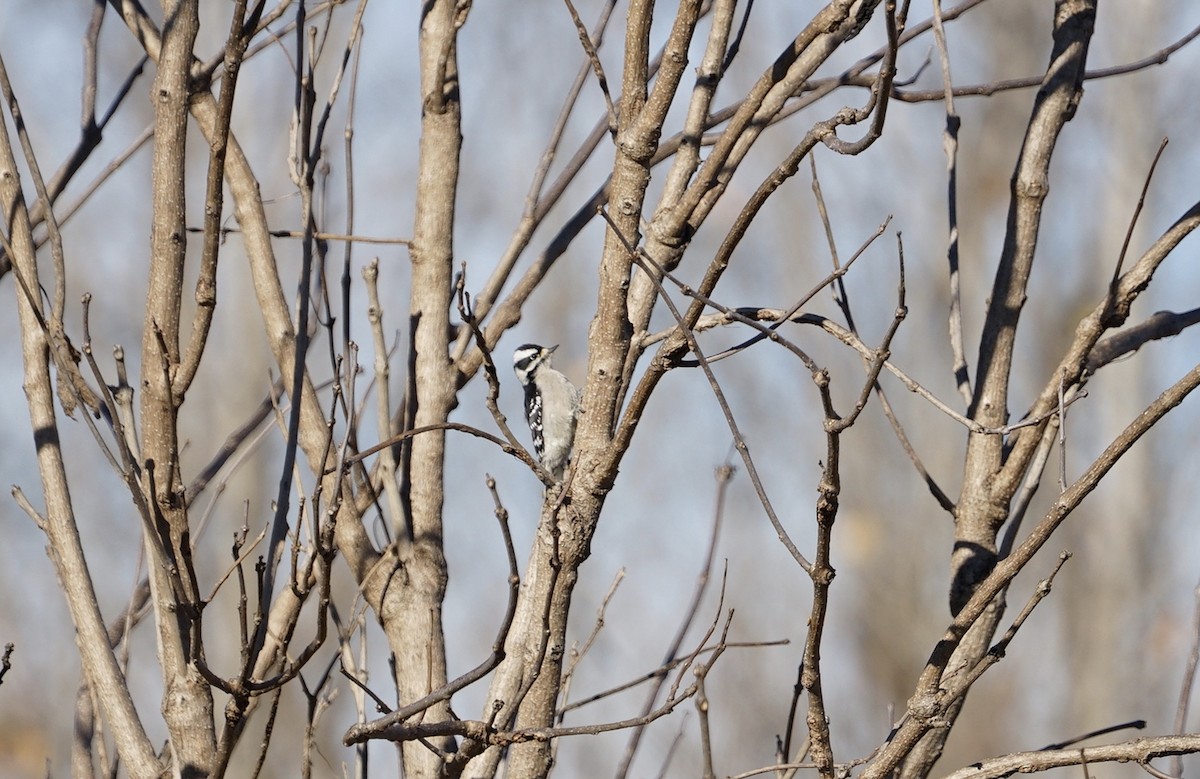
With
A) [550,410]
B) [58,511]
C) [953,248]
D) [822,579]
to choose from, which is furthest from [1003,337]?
[550,410]

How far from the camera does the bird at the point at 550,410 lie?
571 centimetres

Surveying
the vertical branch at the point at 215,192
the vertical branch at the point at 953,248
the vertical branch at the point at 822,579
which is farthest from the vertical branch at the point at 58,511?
the vertical branch at the point at 953,248


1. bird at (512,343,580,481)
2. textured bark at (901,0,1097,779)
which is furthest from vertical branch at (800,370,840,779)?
bird at (512,343,580,481)

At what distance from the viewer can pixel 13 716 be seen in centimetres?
1362

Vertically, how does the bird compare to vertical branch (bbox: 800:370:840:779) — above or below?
above

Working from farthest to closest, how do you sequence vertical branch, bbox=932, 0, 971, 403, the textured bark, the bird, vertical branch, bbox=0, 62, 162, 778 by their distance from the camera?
the bird → vertical branch, bbox=932, 0, 971, 403 → the textured bark → vertical branch, bbox=0, 62, 162, 778

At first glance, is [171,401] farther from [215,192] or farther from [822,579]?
[822,579]

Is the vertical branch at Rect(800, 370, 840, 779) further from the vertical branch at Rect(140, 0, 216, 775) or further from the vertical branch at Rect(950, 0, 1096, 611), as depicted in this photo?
the vertical branch at Rect(140, 0, 216, 775)

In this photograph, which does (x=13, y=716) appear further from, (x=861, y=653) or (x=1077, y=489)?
(x=1077, y=489)

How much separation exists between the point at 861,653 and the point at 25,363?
11993 millimetres

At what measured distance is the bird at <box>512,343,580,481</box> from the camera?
18.7 ft

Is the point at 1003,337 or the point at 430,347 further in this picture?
the point at 430,347

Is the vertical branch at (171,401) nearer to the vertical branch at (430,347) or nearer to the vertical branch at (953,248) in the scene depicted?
the vertical branch at (430,347)

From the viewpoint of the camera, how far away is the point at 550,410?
579cm
